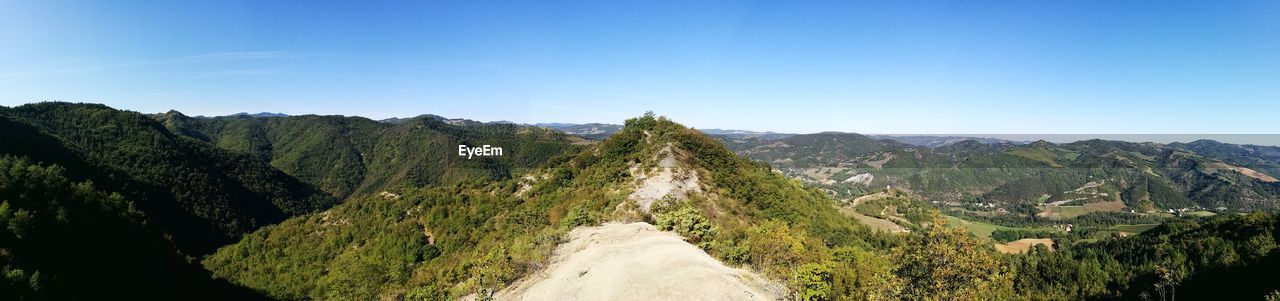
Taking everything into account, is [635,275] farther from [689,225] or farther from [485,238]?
[485,238]

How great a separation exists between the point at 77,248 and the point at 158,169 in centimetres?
16838

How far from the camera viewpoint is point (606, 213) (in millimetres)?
49812

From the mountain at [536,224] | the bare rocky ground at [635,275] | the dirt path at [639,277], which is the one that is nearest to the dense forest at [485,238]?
the mountain at [536,224]

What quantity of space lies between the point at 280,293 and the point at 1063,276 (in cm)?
14037

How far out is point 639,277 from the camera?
2441cm

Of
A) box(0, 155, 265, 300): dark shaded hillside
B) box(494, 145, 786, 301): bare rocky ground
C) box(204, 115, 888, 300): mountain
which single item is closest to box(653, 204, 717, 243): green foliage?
box(204, 115, 888, 300): mountain

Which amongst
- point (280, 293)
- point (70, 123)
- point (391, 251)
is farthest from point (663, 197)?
point (70, 123)

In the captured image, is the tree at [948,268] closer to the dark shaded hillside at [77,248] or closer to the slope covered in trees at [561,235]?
the slope covered in trees at [561,235]

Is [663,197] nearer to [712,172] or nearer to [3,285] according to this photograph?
[712,172]

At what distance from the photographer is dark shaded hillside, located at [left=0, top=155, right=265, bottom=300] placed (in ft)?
87.4

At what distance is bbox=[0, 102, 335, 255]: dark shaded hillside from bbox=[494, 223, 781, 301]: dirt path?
130354 millimetres

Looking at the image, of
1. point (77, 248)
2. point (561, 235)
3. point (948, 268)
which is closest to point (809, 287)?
point (948, 268)

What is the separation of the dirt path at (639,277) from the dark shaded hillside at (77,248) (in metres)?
24.9

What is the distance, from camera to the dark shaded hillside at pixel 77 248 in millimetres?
26655
